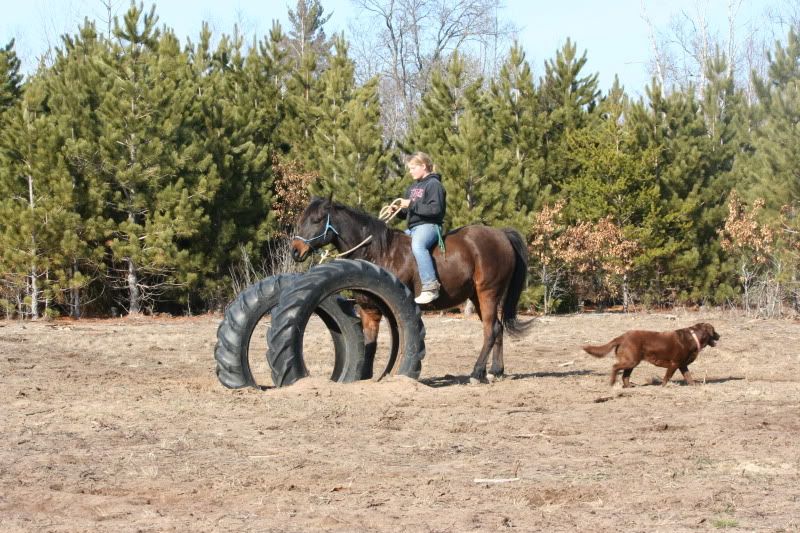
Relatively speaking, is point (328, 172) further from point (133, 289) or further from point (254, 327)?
point (254, 327)

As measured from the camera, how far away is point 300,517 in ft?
19.9

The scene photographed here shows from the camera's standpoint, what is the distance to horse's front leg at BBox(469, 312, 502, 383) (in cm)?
1276

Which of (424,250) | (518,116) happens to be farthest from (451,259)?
(518,116)

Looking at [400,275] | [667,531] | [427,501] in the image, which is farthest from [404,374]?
[667,531]

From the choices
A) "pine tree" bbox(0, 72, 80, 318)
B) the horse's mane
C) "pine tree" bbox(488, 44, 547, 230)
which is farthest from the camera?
"pine tree" bbox(488, 44, 547, 230)

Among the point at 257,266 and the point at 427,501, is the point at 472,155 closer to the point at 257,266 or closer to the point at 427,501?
the point at 257,266

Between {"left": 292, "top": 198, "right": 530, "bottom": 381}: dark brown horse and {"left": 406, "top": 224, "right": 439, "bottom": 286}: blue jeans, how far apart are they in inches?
9.3

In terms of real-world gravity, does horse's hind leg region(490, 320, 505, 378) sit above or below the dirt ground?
above

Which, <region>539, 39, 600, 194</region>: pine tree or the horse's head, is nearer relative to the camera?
the horse's head

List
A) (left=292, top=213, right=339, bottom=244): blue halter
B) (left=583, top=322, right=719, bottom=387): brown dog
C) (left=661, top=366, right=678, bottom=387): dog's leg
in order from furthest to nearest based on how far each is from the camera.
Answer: (left=292, top=213, right=339, bottom=244): blue halter < (left=661, top=366, right=678, bottom=387): dog's leg < (left=583, top=322, right=719, bottom=387): brown dog

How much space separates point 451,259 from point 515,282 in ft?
4.00

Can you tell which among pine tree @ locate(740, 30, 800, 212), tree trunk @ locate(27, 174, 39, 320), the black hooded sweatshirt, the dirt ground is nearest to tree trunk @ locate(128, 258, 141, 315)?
tree trunk @ locate(27, 174, 39, 320)

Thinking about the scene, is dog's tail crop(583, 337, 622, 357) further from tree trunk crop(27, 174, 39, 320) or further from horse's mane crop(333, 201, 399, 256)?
tree trunk crop(27, 174, 39, 320)

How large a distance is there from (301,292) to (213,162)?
54.3 feet
